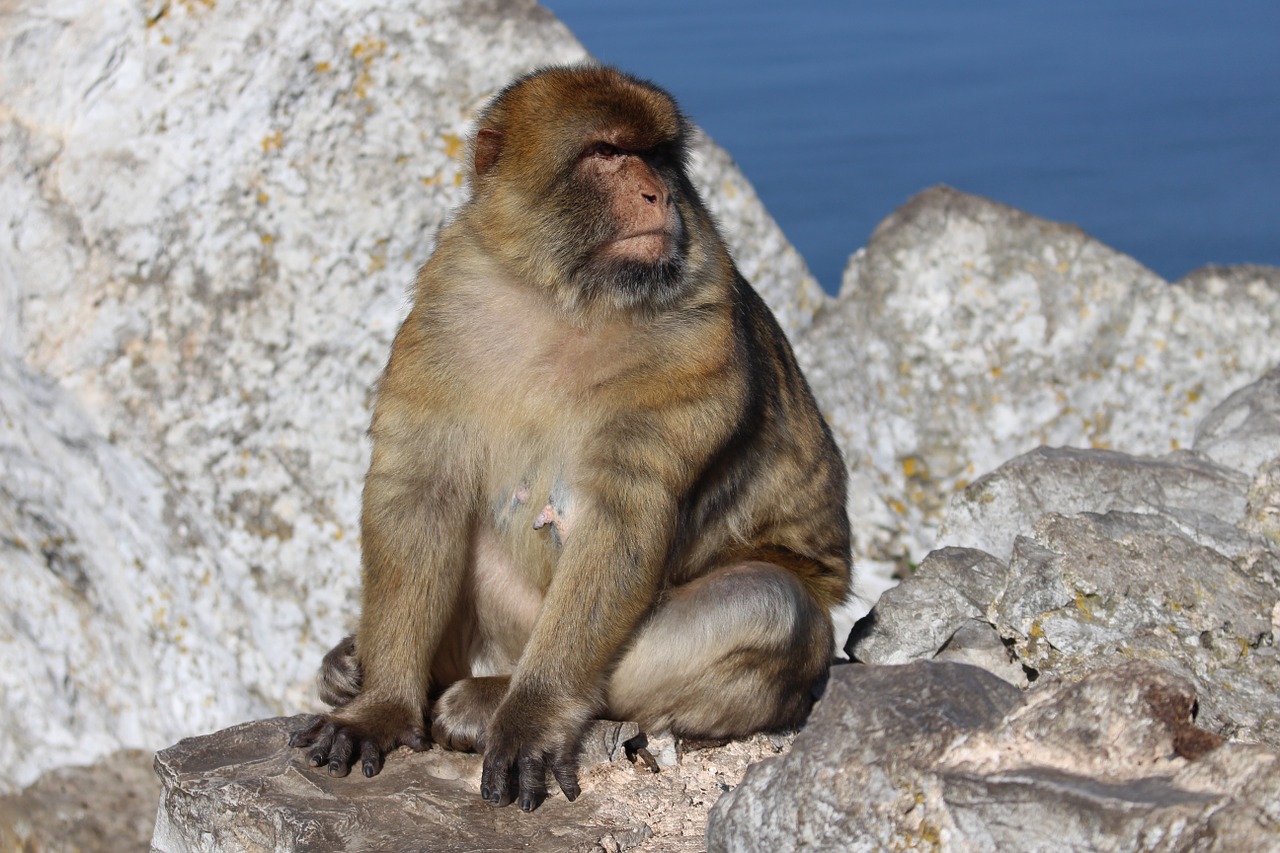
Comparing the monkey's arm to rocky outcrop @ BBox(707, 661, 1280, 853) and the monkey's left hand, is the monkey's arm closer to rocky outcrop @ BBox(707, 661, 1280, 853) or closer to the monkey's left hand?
the monkey's left hand

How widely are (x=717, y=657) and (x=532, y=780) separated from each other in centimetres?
44

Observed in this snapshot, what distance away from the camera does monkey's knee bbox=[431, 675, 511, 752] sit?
9.49ft

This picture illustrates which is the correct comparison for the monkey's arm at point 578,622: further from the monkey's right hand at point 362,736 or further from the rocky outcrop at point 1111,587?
the rocky outcrop at point 1111,587

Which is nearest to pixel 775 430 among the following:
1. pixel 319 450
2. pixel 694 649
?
pixel 694 649

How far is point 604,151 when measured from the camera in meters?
2.84

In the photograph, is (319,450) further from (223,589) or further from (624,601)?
(624,601)

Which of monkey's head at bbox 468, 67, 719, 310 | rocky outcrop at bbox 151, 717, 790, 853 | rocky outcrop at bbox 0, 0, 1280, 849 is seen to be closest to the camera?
rocky outcrop at bbox 151, 717, 790, 853

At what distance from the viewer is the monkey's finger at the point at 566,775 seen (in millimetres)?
2758

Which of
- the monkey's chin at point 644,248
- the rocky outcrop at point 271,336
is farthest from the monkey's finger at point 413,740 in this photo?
the rocky outcrop at point 271,336

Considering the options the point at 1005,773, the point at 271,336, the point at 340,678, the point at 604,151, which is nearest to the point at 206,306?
the point at 271,336

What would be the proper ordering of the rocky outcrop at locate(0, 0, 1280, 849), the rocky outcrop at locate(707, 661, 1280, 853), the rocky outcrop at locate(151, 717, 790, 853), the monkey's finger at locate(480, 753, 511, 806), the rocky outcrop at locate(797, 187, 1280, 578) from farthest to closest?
the rocky outcrop at locate(797, 187, 1280, 578), the rocky outcrop at locate(0, 0, 1280, 849), the monkey's finger at locate(480, 753, 511, 806), the rocky outcrop at locate(151, 717, 790, 853), the rocky outcrop at locate(707, 661, 1280, 853)

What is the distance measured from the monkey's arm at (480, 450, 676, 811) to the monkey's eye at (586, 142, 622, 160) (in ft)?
1.97

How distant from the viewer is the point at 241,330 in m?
5.53


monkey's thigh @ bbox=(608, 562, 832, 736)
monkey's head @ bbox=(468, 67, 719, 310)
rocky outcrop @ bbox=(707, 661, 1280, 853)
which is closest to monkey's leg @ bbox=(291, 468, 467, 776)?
monkey's thigh @ bbox=(608, 562, 832, 736)
